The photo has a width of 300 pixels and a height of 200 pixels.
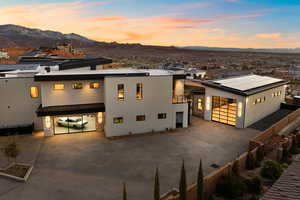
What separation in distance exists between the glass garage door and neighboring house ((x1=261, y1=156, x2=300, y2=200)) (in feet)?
44.0

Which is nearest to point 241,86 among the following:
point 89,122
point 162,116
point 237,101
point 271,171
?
point 237,101

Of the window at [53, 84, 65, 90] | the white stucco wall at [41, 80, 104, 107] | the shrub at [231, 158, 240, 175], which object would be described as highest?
the window at [53, 84, 65, 90]

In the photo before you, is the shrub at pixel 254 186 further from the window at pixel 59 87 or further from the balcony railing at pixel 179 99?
the window at pixel 59 87

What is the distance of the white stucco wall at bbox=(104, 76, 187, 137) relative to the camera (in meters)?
17.0

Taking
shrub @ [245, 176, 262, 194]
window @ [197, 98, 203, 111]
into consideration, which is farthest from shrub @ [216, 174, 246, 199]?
window @ [197, 98, 203, 111]

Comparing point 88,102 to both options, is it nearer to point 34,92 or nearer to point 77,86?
point 77,86

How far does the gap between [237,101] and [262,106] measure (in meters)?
4.38

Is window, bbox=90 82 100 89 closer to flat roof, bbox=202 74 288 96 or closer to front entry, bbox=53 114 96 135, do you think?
front entry, bbox=53 114 96 135

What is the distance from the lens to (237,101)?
62.6ft

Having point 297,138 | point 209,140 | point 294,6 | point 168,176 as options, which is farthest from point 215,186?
point 294,6

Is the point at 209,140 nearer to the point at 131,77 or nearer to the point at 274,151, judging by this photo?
the point at 274,151

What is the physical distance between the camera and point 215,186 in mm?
10148

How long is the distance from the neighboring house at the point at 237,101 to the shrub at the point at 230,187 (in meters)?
9.95

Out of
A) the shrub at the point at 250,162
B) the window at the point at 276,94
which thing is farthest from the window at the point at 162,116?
the window at the point at 276,94
